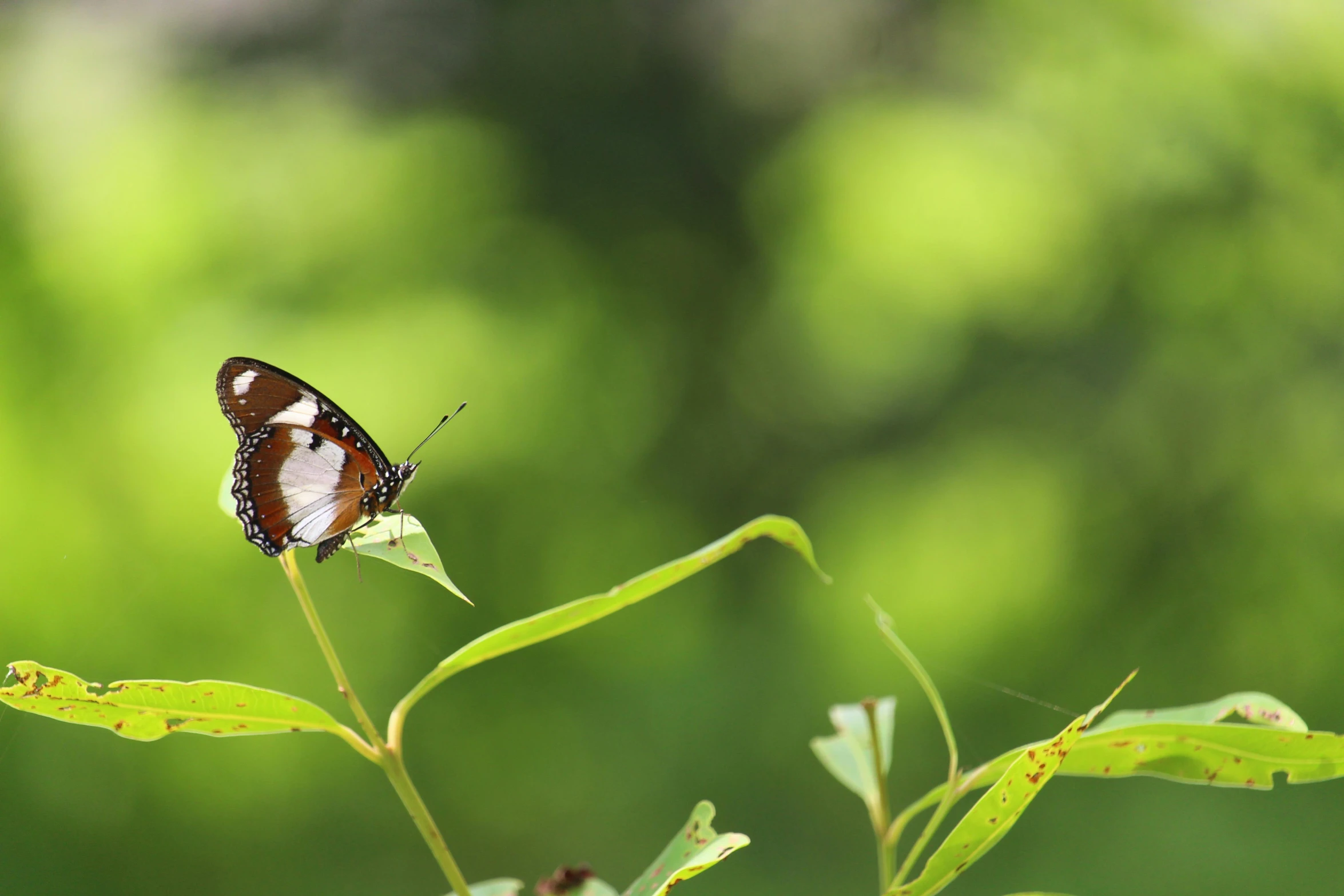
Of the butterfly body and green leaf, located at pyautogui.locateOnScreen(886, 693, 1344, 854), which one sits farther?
the butterfly body

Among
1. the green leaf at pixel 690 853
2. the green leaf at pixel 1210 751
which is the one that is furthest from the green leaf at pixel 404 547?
the green leaf at pixel 1210 751

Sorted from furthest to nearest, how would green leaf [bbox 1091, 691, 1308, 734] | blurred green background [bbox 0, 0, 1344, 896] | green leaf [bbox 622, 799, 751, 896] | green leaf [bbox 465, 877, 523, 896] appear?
blurred green background [bbox 0, 0, 1344, 896]
green leaf [bbox 465, 877, 523, 896]
green leaf [bbox 1091, 691, 1308, 734]
green leaf [bbox 622, 799, 751, 896]

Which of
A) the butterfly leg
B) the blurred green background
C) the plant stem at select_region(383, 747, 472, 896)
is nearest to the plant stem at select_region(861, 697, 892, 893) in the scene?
the plant stem at select_region(383, 747, 472, 896)

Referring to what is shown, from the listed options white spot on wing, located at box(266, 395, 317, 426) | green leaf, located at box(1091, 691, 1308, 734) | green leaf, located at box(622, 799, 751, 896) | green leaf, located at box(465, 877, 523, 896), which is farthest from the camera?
white spot on wing, located at box(266, 395, 317, 426)

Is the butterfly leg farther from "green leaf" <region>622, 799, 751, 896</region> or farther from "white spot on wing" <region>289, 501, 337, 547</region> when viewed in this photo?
"green leaf" <region>622, 799, 751, 896</region>

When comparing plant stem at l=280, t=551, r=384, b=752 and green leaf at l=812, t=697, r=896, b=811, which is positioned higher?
plant stem at l=280, t=551, r=384, b=752

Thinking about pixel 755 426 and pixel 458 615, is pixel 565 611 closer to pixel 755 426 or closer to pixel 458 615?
pixel 458 615

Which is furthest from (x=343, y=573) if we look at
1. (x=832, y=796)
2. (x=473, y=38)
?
(x=473, y=38)
